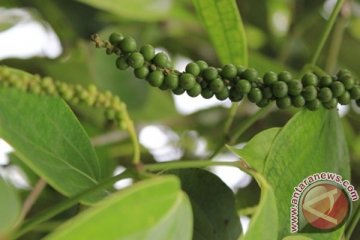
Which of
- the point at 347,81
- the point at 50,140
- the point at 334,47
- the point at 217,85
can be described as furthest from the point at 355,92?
the point at 334,47

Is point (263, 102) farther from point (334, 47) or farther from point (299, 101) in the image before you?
point (334, 47)

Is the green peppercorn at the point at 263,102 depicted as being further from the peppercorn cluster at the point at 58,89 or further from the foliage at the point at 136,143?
the peppercorn cluster at the point at 58,89

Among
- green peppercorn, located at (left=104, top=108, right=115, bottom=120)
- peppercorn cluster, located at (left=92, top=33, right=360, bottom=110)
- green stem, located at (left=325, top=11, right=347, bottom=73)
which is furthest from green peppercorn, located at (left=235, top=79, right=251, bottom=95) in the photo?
green stem, located at (left=325, top=11, right=347, bottom=73)

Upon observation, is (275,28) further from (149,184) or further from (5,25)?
(149,184)

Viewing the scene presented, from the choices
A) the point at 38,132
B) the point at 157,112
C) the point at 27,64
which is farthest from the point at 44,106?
the point at 157,112

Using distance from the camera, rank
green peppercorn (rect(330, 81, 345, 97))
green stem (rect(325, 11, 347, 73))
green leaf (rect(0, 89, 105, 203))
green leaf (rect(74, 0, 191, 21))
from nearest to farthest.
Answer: green leaf (rect(0, 89, 105, 203)) → green peppercorn (rect(330, 81, 345, 97)) → green leaf (rect(74, 0, 191, 21)) → green stem (rect(325, 11, 347, 73))

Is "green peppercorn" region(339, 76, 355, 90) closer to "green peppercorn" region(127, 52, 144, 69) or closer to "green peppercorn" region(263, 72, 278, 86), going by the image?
"green peppercorn" region(263, 72, 278, 86)

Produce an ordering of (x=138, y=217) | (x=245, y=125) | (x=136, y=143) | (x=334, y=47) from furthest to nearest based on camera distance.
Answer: (x=334, y=47) → (x=245, y=125) → (x=136, y=143) → (x=138, y=217)
